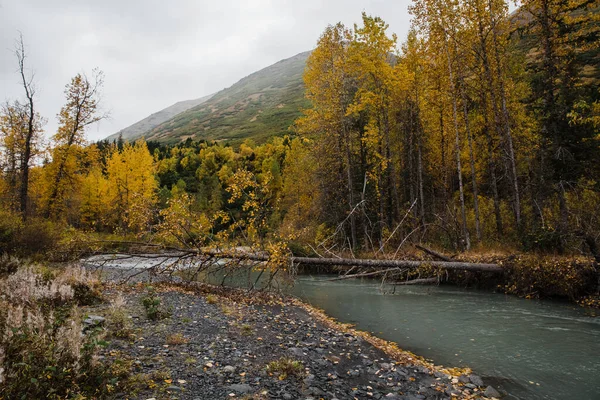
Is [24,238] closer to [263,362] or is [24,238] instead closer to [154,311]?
[154,311]

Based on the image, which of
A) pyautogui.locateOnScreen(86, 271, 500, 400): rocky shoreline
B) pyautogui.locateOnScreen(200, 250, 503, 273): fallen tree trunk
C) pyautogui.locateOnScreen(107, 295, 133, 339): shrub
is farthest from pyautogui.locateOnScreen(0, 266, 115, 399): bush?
pyautogui.locateOnScreen(200, 250, 503, 273): fallen tree trunk

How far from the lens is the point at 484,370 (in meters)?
7.35

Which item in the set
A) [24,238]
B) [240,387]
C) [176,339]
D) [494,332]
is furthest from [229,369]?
[24,238]

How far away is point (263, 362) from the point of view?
6.77 meters

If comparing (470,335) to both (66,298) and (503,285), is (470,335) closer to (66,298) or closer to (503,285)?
(503,285)

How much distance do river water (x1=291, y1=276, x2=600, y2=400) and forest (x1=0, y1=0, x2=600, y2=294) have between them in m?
2.41

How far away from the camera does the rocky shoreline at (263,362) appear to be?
17.9 ft

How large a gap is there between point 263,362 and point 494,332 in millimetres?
7093

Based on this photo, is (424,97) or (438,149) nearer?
(424,97)

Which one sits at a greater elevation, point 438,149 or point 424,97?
point 424,97

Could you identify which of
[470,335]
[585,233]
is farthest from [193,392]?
[585,233]

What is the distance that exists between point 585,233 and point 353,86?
16.8m

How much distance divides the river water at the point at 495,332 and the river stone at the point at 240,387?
475cm

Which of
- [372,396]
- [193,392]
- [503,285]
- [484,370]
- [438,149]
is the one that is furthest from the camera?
[438,149]
